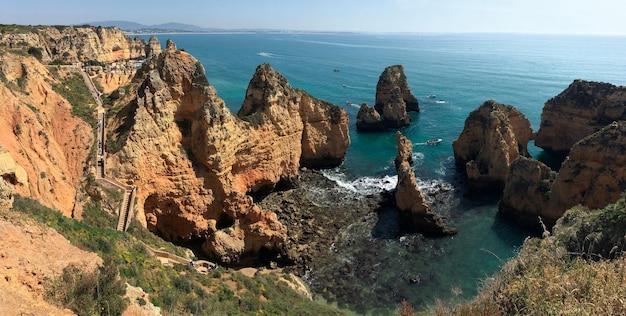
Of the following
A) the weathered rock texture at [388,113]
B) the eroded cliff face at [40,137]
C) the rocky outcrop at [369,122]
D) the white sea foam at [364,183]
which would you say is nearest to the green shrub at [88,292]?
the eroded cliff face at [40,137]

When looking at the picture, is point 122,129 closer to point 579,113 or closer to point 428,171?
point 428,171

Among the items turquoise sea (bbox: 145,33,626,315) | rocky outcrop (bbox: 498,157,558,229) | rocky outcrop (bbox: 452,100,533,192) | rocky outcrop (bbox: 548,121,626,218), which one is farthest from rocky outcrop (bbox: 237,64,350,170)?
rocky outcrop (bbox: 548,121,626,218)

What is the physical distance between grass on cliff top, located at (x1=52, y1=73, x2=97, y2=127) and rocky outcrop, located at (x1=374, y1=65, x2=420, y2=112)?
171 feet

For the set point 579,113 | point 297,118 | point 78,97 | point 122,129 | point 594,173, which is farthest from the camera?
point 579,113

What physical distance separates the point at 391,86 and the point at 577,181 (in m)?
46.8

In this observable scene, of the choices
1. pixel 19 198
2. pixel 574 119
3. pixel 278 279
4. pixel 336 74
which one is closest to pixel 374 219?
pixel 278 279

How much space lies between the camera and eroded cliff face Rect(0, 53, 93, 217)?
21.1 m

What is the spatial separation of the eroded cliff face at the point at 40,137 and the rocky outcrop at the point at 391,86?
185 feet

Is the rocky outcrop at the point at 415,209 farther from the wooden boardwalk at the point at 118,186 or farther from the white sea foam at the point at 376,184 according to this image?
the wooden boardwalk at the point at 118,186

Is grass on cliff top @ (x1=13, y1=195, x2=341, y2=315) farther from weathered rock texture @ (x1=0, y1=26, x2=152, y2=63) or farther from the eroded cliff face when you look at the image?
weathered rock texture @ (x1=0, y1=26, x2=152, y2=63)

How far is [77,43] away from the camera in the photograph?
78750 millimetres

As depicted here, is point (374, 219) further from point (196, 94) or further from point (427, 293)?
point (196, 94)

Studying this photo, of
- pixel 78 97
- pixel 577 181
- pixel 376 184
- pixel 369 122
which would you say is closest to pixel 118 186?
pixel 78 97

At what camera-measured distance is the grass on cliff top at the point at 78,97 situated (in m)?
32.5
